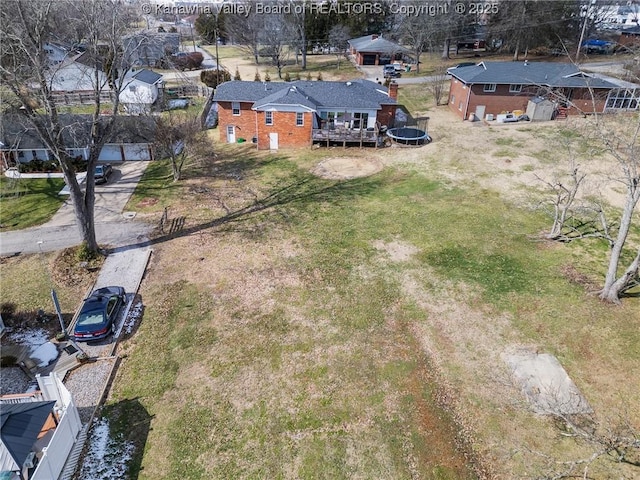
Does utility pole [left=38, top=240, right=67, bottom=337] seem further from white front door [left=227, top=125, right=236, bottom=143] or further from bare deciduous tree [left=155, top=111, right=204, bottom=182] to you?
white front door [left=227, top=125, right=236, bottom=143]

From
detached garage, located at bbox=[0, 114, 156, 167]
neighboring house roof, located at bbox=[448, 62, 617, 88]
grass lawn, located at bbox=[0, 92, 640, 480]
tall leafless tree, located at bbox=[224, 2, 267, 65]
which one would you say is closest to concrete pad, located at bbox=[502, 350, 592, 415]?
grass lawn, located at bbox=[0, 92, 640, 480]

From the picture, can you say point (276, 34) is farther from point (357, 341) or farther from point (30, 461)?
point (30, 461)

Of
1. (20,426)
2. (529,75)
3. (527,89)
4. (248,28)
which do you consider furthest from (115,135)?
(248,28)

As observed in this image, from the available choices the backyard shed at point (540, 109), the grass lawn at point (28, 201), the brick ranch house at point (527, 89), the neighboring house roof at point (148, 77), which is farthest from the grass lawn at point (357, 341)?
the neighboring house roof at point (148, 77)

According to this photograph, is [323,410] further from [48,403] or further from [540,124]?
[540,124]

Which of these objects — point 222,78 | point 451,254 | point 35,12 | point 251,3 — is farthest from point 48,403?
point 251,3

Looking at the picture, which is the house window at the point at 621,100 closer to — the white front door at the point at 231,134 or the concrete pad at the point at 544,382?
the white front door at the point at 231,134
